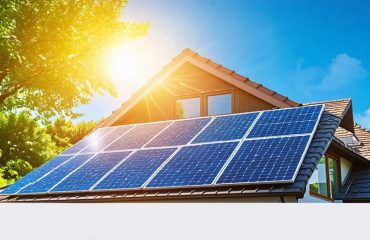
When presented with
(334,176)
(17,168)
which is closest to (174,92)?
(334,176)

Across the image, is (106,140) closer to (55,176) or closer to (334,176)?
(55,176)

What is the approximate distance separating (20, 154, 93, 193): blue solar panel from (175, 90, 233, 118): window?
5725 millimetres

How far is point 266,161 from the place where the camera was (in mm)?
10031

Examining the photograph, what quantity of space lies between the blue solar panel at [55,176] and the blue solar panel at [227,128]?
11.0 ft

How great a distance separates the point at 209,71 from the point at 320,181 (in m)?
5.73

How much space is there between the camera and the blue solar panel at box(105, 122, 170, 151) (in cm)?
1355

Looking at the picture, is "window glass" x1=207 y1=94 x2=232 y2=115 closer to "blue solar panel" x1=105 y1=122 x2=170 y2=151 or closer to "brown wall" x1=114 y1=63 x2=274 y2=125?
"brown wall" x1=114 y1=63 x2=274 y2=125

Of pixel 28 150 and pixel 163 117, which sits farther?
pixel 28 150

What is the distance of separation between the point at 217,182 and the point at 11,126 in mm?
35151

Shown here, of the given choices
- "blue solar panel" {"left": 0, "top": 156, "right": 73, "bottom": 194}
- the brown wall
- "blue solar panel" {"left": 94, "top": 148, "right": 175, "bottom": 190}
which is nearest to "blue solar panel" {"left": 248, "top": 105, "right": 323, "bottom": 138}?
"blue solar panel" {"left": 94, "top": 148, "right": 175, "bottom": 190}

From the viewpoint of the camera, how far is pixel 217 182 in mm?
9773

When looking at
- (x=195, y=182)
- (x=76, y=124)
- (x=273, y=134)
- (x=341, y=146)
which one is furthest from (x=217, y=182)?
(x=76, y=124)
